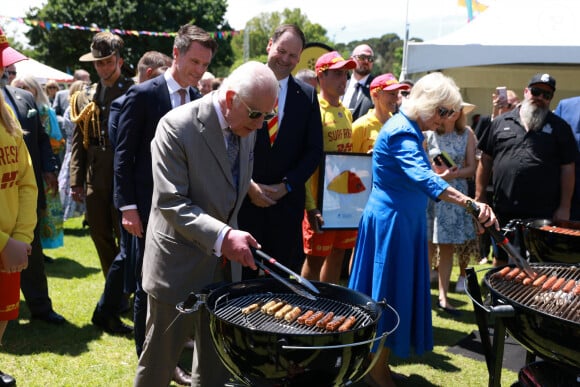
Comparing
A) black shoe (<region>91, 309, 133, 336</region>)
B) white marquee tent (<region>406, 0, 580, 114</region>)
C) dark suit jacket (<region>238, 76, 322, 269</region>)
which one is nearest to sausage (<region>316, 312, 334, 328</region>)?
dark suit jacket (<region>238, 76, 322, 269</region>)

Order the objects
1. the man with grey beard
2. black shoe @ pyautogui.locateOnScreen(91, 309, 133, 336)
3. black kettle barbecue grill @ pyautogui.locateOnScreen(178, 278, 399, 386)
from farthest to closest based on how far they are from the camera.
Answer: the man with grey beard → black shoe @ pyautogui.locateOnScreen(91, 309, 133, 336) → black kettle barbecue grill @ pyautogui.locateOnScreen(178, 278, 399, 386)

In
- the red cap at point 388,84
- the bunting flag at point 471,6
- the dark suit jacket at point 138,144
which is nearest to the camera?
the dark suit jacket at point 138,144

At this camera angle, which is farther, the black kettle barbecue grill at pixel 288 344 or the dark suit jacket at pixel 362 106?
the dark suit jacket at pixel 362 106

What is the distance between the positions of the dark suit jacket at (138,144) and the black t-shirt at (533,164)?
10.7ft

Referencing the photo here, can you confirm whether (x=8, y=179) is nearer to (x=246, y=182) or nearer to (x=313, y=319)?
(x=246, y=182)

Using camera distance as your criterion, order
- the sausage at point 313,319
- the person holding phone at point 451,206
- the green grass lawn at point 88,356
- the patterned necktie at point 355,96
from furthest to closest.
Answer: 1. the patterned necktie at point 355,96
2. the person holding phone at point 451,206
3. the green grass lawn at point 88,356
4. the sausage at point 313,319

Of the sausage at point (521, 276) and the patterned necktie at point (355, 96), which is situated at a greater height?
the patterned necktie at point (355, 96)

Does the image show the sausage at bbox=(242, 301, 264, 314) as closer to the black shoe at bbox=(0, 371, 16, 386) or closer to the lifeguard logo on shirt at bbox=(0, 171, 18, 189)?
the lifeguard logo on shirt at bbox=(0, 171, 18, 189)

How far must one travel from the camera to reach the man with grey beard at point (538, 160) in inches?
205

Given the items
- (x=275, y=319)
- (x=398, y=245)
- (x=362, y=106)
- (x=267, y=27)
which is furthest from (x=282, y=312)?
(x=267, y=27)

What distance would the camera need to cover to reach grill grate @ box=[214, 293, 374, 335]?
2.29 meters

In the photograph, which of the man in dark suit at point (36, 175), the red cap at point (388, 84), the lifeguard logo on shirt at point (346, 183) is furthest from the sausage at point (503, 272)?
the man in dark suit at point (36, 175)

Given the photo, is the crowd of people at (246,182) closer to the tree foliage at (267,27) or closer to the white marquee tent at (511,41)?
the white marquee tent at (511,41)

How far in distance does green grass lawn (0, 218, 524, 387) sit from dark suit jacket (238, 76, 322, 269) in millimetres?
1328
